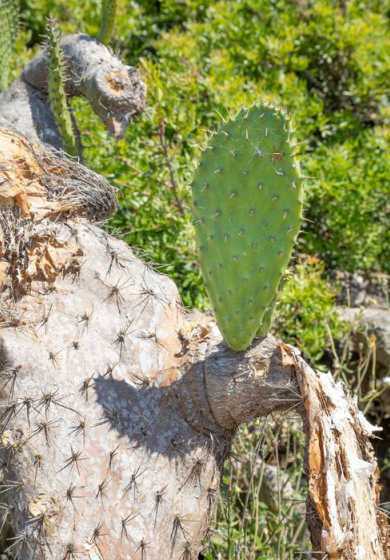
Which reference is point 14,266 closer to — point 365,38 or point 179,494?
point 179,494

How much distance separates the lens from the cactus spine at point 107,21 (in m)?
3.27

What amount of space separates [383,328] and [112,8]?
204cm

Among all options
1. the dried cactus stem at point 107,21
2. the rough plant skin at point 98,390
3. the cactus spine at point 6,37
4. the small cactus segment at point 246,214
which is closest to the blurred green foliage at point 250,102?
the cactus spine at point 6,37

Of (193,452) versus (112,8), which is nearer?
(193,452)

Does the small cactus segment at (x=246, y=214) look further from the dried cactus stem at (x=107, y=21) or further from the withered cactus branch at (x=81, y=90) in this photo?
the dried cactus stem at (x=107, y=21)

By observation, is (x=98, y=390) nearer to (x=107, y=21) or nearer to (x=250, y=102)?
(x=107, y=21)

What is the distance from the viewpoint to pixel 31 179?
2484 mm

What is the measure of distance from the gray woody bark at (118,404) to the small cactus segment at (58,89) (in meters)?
0.52

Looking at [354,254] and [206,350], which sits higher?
[206,350]

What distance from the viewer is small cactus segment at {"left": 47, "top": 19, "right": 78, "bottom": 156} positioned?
290 centimetres

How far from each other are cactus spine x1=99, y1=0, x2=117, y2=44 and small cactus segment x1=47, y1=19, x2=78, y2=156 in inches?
12.0

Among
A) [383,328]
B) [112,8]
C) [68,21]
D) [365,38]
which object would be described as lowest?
[383,328]

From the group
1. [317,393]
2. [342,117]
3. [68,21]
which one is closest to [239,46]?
[342,117]

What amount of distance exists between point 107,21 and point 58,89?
19.0 inches
